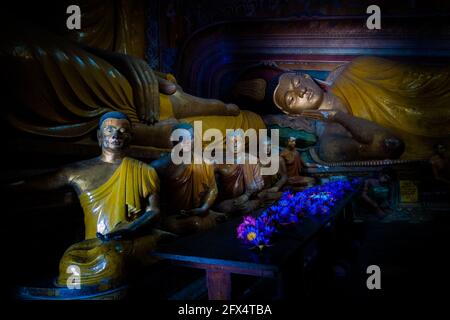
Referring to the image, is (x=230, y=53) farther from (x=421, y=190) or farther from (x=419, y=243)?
(x=419, y=243)

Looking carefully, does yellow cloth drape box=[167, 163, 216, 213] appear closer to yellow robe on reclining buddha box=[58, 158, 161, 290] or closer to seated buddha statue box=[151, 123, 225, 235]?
seated buddha statue box=[151, 123, 225, 235]

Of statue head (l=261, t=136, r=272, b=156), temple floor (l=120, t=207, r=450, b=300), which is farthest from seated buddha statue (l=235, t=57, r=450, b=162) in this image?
temple floor (l=120, t=207, r=450, b=300)

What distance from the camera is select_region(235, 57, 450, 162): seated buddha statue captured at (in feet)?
16.6

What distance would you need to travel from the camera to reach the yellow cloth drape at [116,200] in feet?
6.30

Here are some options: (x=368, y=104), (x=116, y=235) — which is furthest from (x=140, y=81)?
(x=368, y=104)

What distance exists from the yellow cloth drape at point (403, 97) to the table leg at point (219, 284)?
4625 millimetres

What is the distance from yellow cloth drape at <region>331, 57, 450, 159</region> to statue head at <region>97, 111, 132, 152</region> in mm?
4608

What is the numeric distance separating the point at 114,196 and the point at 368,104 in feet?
16.5

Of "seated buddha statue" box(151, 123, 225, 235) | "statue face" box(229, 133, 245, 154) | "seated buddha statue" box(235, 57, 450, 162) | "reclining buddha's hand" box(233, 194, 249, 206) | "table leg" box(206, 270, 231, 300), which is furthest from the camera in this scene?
"seated buddha statue" box(235, 57, 450, 162)

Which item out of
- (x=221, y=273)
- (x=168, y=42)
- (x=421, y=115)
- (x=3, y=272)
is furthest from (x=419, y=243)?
(x=168, y=42)

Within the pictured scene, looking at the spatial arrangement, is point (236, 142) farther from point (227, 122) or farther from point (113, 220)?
point (113, 220)

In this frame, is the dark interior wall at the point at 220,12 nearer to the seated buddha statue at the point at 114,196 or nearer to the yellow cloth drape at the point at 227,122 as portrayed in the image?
the yellow cloth drape at the point at 227,122

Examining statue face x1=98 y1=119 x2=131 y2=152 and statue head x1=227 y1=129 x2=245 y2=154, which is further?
statue head x1=227 y1=129 x2=245 y2=154

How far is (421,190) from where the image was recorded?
14.9ft
